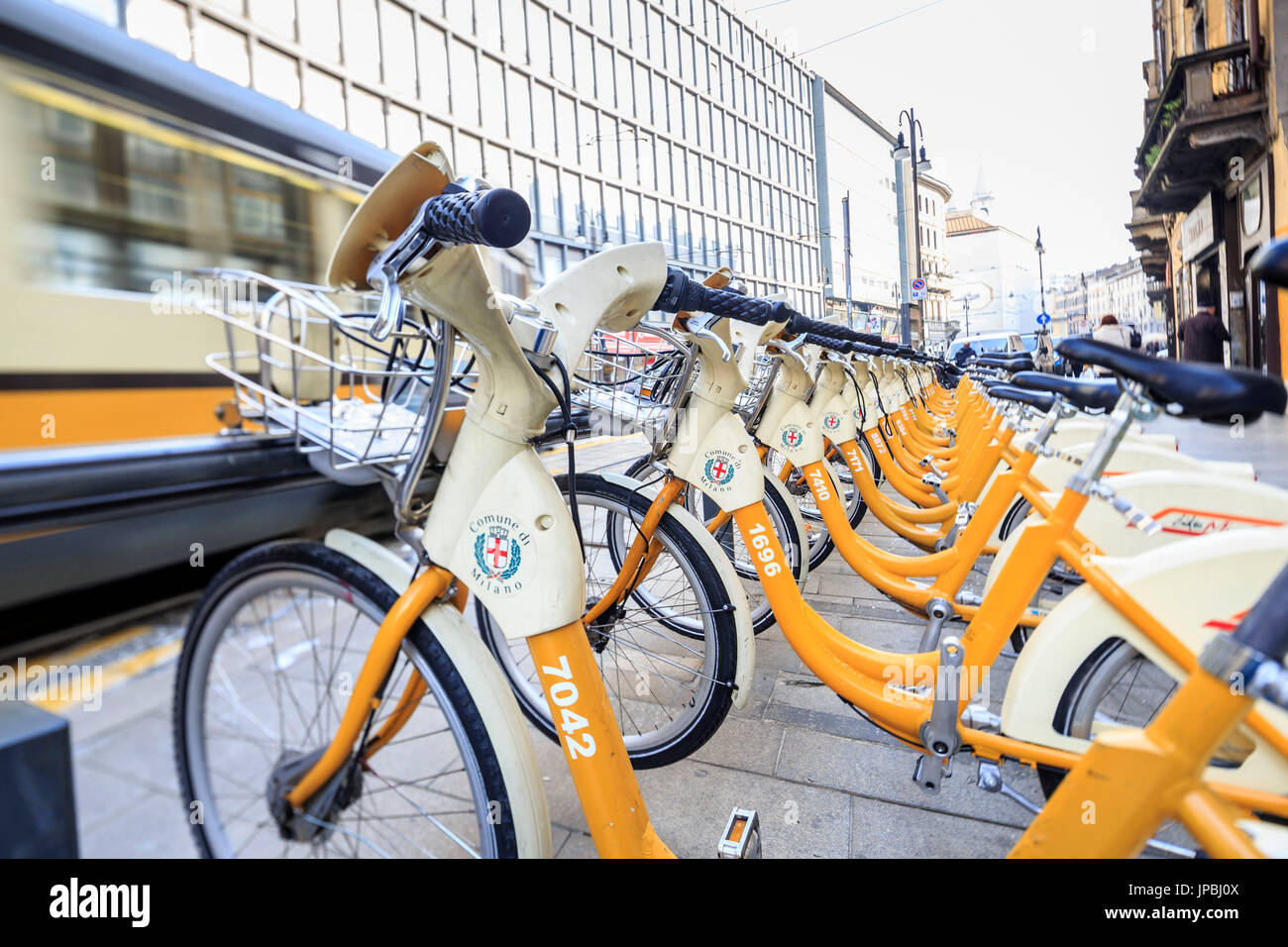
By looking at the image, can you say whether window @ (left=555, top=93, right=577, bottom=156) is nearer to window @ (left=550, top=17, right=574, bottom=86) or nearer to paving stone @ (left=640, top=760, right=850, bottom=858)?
window @ (left=550, top=17, right=574, bottom=86)

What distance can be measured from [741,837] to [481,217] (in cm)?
119

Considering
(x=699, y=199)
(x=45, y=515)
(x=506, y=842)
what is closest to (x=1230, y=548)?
(x=506, y=842)

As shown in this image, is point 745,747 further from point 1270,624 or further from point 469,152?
point 469,152

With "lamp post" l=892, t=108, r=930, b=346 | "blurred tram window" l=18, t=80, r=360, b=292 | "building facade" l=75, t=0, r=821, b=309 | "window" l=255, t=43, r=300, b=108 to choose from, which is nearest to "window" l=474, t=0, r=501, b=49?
"building facade" l=75, t=0, r=821, b=309

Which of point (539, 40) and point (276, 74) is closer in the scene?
point (276, 74)

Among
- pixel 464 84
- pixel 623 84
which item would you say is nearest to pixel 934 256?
pixel 623 84

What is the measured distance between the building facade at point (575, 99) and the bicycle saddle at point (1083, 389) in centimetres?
1315

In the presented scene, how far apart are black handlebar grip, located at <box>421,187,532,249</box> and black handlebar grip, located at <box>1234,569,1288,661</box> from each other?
36.8 inches

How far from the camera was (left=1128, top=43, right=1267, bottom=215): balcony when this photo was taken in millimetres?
10062

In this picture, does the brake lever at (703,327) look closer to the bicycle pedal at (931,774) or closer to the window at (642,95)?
the bicycle pedal at (931,774)

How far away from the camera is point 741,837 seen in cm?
134
